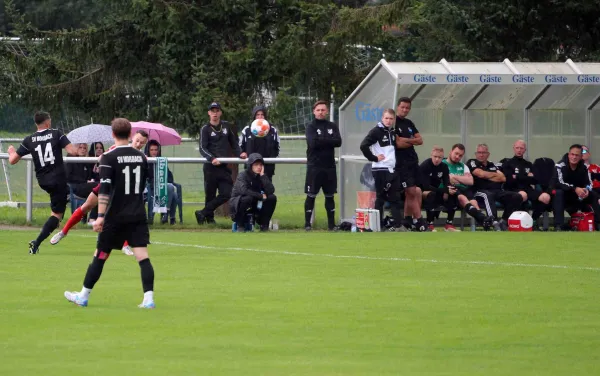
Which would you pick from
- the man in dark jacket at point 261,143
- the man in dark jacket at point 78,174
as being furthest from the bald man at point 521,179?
the man in dark jacket at point 78,174

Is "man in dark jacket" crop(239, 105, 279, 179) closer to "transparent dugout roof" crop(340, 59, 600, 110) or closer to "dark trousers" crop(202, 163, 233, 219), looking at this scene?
"dark trousers" crop(202, 163, 233, 219)

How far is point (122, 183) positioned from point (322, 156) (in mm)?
10665

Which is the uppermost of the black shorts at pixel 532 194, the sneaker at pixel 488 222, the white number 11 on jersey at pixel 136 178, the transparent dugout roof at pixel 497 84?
the transparent dugout roof at pixel 497 84

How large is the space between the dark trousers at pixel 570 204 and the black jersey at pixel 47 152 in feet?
28.7

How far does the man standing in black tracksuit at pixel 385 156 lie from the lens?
20.8 meters

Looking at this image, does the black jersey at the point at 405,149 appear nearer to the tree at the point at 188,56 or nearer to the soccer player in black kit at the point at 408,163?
the soccer player in black kit at the point at 408,163

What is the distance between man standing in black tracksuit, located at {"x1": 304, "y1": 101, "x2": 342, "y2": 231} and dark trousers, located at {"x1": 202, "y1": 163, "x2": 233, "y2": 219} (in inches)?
54.3

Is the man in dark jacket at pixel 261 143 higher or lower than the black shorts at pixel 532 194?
higher

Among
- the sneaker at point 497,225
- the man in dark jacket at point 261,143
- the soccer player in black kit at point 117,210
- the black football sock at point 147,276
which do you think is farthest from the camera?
the man in dark jacket at point 261,143

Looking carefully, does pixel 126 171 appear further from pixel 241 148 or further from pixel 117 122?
pixel 241 148

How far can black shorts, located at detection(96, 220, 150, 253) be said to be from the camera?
35.7 ft

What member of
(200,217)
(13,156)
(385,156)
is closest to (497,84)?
(385,156)

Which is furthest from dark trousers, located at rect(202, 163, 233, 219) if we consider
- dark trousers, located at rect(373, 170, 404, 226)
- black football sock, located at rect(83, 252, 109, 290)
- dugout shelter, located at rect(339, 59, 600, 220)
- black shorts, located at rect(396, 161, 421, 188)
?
black football sock, located at rect(83, 252, 109, 290)

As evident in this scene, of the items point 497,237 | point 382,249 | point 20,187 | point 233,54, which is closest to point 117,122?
point 382,249
